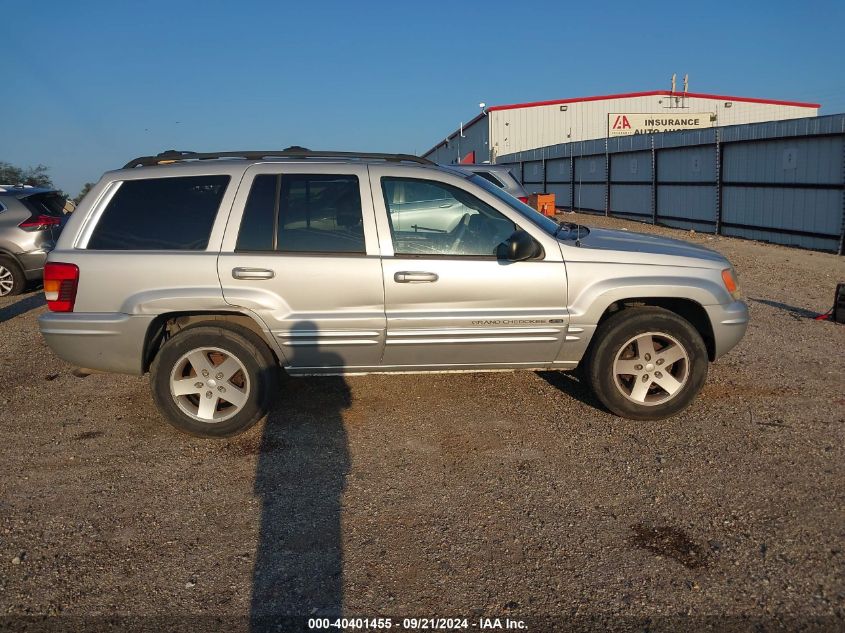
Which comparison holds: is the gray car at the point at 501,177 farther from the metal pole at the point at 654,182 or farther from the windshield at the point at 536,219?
the metal pole at the point at 654,182

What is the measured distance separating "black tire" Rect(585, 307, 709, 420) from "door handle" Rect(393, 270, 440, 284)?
122 cm

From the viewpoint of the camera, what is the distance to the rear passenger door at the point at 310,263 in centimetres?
483

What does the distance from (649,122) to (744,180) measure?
27322 mm

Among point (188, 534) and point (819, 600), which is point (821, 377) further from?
point (188, 534)

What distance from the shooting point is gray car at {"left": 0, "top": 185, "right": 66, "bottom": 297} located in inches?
447

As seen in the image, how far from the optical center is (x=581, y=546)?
351 cm

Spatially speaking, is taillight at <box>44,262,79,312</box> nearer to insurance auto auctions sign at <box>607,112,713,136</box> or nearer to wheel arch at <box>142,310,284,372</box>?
wheel arch at <box>142,310,284,372</box>

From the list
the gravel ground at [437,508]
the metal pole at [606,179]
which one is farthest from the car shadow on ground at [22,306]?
the metal pole at [606,179]

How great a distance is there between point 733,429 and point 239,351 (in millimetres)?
3343

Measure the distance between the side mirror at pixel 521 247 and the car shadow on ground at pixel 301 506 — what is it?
137 cm

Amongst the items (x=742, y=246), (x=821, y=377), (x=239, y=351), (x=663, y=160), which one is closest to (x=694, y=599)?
(x=239, y=351)

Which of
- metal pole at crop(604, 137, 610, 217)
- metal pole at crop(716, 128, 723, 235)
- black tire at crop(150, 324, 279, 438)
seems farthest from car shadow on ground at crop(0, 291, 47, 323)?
metal pole at crop(604, 137, 610, 217)

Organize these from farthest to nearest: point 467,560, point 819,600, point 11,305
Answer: point 11,305 < point 467,560 < point 819,600

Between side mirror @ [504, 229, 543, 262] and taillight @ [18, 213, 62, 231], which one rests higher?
taillight @ [18, 213, 62, 231]
